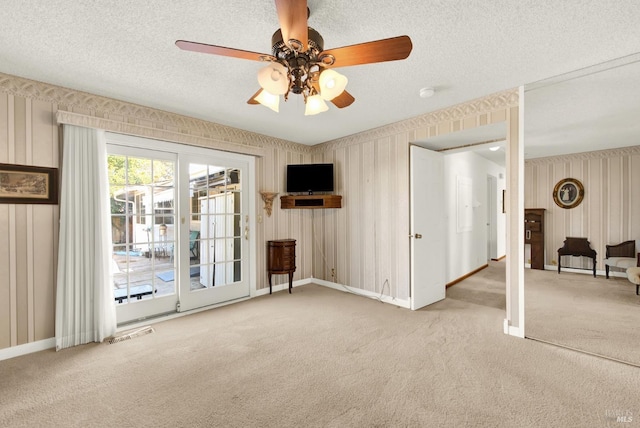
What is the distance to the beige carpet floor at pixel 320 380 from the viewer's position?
1.68 m

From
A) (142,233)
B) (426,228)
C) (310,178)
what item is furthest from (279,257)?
(426,228)

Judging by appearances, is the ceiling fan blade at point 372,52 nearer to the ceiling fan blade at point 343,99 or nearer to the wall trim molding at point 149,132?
the ceiling fan blade at point 343,99

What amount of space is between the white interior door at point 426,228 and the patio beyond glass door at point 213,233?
243 centimetres

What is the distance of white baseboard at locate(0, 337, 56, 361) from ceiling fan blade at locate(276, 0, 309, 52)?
343cm

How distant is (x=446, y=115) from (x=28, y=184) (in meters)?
4.37

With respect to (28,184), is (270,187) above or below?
above

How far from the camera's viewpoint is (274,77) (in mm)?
1508

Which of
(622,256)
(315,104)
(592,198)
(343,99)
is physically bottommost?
(622,256)

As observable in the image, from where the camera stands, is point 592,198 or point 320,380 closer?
point 320,380

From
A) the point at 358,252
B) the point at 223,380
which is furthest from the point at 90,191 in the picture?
the point at 358,252

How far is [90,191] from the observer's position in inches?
107

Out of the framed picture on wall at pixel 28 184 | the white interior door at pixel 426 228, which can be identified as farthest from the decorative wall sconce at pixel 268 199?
the framed picture on wall at pixel 28 184

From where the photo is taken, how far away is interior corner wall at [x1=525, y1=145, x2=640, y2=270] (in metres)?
2.73

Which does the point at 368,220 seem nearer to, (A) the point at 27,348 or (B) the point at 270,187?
(B) the point at 270,187
